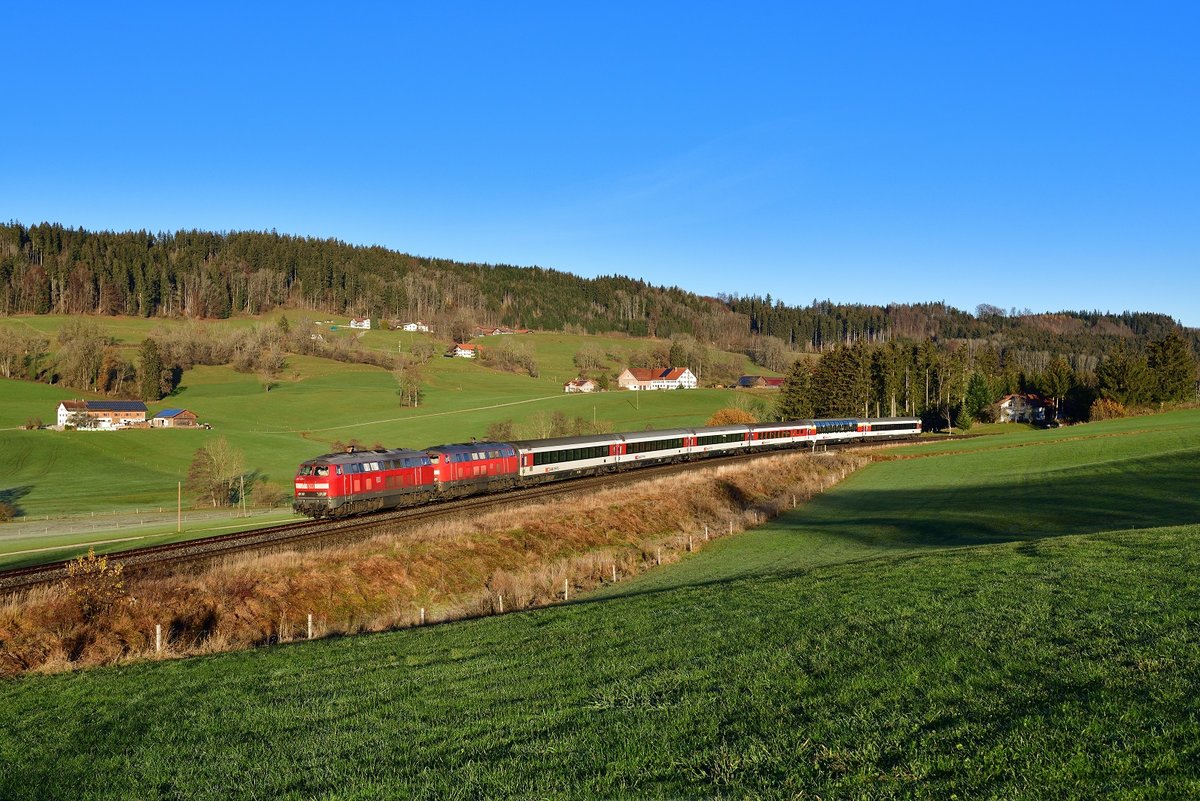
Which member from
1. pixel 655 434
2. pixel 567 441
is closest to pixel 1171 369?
pixel 655 434

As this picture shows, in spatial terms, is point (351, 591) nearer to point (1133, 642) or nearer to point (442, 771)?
point (442, 771)

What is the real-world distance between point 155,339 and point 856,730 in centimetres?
17531

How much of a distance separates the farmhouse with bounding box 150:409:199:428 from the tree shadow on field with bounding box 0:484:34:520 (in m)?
34.6

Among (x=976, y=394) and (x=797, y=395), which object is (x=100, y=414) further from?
(x=976, y=394)

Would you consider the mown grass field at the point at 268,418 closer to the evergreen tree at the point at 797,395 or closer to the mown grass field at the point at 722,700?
the evergreen tree at the point at 797,395

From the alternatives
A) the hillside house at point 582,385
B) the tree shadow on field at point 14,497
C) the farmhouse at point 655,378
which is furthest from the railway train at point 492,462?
the farmhouse at point 655,378

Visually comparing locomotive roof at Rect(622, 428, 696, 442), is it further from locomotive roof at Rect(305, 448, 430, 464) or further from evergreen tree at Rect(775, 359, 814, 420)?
evergreen tree at Rect(775, 359, 814, 420)

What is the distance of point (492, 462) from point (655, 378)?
5480 inches

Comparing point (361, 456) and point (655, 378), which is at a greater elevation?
point (655, 378)

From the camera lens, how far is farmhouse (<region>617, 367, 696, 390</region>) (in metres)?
186

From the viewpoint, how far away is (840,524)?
A: 37.9 meters

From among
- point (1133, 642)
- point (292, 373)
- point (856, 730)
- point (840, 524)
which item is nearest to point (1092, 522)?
point (840, 524)

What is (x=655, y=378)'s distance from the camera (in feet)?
615

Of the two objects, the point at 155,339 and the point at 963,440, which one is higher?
the point at 155,339
